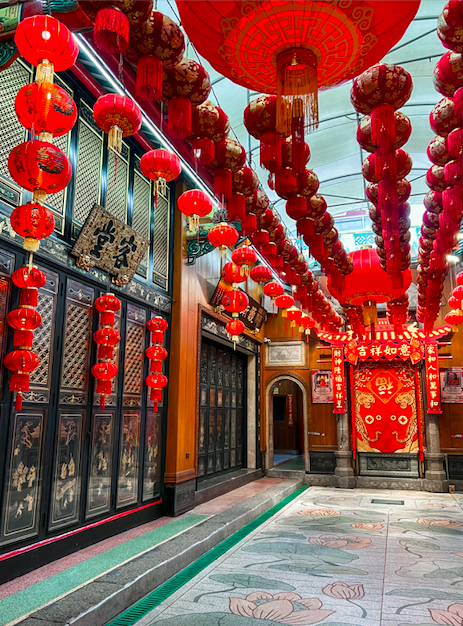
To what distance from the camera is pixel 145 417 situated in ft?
19.2

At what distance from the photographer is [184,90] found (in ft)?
8.78

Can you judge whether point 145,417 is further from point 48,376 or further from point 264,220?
point 264,220

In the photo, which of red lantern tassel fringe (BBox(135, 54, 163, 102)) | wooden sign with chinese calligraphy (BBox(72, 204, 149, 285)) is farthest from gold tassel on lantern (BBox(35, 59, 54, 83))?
wooden sign with chinese calligraphy (BBox(72, 204, 149, 285))

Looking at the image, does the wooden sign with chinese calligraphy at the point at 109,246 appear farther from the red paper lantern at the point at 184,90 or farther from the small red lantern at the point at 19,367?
the red paper lantern at the point at 184,90

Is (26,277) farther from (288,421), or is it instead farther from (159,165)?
(288,421)

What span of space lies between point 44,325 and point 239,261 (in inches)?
98.7

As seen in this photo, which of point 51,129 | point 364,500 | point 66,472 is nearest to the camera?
point 51,129

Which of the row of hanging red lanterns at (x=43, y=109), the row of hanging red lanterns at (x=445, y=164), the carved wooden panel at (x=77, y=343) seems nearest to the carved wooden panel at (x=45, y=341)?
the carved wooden panel at (x=77, y=343)

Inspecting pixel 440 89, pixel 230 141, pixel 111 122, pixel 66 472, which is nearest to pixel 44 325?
pixel 66 472

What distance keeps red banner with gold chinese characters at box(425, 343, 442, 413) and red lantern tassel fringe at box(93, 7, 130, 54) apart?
9.51 meters

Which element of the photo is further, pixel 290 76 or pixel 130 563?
pixel 130 563

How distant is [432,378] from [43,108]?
9.52m

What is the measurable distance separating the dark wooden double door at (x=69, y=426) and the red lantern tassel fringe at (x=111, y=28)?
223cm

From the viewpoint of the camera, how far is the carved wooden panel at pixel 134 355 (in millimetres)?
5566
